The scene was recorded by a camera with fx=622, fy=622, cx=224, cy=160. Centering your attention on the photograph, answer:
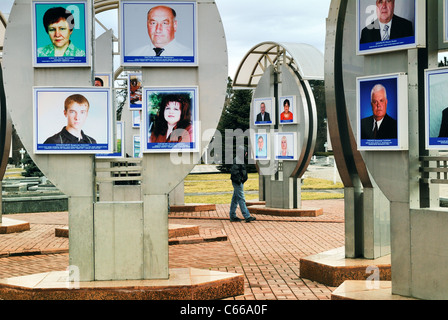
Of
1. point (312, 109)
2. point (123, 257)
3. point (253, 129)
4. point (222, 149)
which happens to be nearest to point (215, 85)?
point (123, 257)

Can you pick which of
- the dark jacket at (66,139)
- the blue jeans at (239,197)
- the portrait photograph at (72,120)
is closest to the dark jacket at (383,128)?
the portrait photograph at (72,120)

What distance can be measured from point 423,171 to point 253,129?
13.5m

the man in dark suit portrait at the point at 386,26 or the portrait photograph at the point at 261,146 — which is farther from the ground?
the man in dark suit portrait at the point at 386,26

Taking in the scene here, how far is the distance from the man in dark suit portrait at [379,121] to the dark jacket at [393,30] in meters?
0.55

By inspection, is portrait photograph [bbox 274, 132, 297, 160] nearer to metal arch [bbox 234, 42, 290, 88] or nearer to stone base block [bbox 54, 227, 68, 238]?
metal arch [bbox 234, 42, 290, 88]

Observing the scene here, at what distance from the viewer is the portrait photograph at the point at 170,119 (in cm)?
747

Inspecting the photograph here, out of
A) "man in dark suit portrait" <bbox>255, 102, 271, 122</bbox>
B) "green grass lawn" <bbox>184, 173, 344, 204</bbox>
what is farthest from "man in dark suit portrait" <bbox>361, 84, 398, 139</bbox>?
"green grass lawn" <bbox>184, 173, 344, 204</bbox>

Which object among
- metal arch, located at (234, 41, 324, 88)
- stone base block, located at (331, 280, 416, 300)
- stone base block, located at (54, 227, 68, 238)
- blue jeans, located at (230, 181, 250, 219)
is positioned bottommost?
stone base block, located at (54, 227, 68, 238)

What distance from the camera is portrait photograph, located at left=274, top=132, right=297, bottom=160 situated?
17.5 metres

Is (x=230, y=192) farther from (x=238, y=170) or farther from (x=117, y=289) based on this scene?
(x=117, y=289)

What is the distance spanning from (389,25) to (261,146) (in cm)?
1250

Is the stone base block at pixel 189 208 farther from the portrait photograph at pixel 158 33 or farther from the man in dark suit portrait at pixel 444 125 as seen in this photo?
the man in dark suit portrait at pixel 444 125

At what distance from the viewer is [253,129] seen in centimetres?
1975

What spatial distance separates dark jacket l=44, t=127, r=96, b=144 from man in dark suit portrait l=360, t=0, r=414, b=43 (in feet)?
11.0
